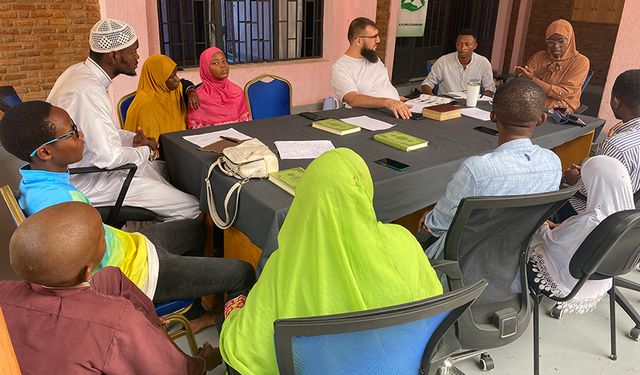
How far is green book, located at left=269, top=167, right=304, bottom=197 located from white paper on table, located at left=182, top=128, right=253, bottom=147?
49cm

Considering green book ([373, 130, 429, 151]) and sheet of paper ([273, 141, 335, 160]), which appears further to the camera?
green book ([373, 130, 429, 151])

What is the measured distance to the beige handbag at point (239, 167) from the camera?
1.86 meters

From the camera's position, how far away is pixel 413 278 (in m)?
1.05

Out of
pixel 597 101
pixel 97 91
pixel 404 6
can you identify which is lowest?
pixel 597 101

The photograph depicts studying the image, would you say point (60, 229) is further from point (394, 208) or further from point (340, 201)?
point (394, 208)

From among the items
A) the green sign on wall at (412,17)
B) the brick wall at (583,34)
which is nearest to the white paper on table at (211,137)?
the green sign on wall at (412,17)

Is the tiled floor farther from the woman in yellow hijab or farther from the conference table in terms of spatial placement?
the woman in yellow hijab

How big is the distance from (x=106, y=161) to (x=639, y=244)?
211cm

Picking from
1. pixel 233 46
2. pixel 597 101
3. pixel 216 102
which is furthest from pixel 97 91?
pixel 597 101

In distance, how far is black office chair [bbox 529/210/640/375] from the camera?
1.51 meters

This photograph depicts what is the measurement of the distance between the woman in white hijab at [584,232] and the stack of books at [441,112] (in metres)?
1.04

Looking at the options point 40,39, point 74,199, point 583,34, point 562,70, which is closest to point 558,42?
point 562,70

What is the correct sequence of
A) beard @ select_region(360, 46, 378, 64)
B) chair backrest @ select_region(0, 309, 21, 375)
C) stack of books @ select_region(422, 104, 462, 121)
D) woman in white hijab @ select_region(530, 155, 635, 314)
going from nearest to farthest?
chair backrest @ select_region(0, 309, 21, 375) < woman in white hijab @ select_region(530, 155, 635, 314) < stack of books @ select_region(422, 104, 462, 121) < beard @ select_region(360, 46, 378, 64)

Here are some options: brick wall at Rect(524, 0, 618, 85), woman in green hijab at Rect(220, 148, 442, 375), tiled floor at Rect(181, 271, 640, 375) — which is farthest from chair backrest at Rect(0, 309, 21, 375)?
brick wall at Rect(524, 0, 618, 85)
